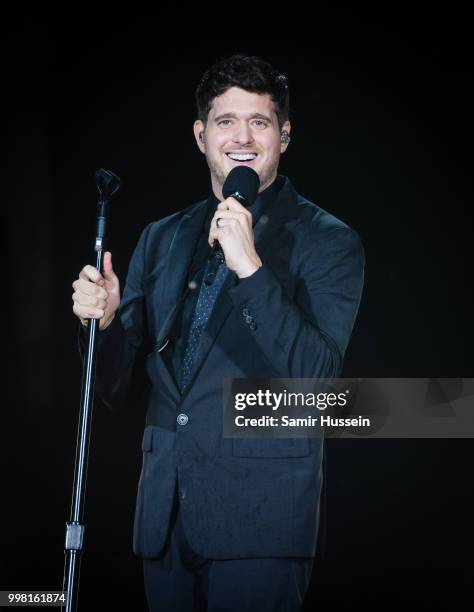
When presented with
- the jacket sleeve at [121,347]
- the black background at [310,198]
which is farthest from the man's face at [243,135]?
the black background at [310,198]

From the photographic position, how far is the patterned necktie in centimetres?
175

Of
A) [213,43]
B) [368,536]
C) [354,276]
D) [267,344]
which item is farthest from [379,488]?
[213,43]

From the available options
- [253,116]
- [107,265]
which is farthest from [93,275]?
[253,116]

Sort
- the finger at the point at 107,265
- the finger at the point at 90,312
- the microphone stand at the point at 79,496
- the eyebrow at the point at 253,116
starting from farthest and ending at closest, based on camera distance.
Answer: the eyebrow at the point at 253,116, the finger at the point at 107,265, the finger at the point at 90,312, the microphone stand at the point at 79,496

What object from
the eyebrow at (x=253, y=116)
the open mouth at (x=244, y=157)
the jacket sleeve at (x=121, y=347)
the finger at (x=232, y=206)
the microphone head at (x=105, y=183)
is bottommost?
the jacket sleeve at (x=121, y=347)

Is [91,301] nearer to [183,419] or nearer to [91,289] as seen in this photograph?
[91,289]

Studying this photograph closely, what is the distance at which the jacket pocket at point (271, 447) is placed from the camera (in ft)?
5.47

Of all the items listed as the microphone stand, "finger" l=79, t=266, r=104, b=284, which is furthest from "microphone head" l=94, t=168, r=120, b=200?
the microphone stand

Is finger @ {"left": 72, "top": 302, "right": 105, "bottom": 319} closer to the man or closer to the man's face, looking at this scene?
the man

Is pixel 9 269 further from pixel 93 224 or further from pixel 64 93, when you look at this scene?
pixel 64 93

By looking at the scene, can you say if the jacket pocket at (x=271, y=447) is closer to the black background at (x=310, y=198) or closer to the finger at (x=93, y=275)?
the finger at (x=93, y=275)

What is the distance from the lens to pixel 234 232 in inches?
57.9

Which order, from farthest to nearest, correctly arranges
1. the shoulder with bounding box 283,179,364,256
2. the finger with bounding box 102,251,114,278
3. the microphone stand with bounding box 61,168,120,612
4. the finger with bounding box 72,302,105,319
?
the shoulder with bounding box 283,179,364,256 < the finger with bounding box 102,251,114,278 < the finger with bounding box 72,302,105,319 < the microphone stand with bounding box 61,168,120,612

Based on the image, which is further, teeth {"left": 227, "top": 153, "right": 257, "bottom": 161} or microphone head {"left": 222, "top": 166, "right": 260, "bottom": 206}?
teeth {"left": 227, "top": 153, "right": 257, "bottom": 161}
